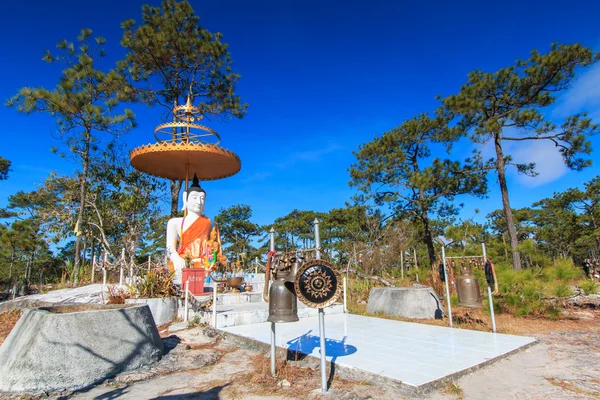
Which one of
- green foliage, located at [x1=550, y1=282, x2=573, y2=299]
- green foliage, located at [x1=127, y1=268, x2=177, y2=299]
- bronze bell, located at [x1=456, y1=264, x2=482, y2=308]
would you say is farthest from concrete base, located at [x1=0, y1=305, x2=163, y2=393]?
green foliage, located at [x1=550, y1=282, x2=573, y2=299]

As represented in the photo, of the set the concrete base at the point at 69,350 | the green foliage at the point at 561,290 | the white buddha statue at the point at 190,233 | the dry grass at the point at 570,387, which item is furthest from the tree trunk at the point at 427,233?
the concrete base at the point at 69,350

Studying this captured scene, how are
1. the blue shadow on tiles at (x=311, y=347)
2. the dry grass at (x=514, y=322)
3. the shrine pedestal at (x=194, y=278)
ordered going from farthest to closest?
the shrine pedestal at (x=194, y=278), the dry grass at (x=514, y=322), the blue shadow on tiles at (x=311, y=347)

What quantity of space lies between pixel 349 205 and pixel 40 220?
15.0m

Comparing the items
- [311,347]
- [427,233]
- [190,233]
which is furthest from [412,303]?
[427,233]

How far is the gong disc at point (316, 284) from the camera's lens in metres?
3.38

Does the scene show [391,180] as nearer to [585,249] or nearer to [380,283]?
[380,283]

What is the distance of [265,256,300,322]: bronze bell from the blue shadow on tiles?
1010 mm

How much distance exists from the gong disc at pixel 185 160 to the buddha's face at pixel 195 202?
3.30 ft

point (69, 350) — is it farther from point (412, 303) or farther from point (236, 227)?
point (236, 227)

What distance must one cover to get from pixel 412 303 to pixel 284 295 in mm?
4905

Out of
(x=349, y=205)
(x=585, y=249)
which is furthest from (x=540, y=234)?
(x=349, y=205)

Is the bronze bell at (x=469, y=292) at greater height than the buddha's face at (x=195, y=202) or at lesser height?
lesser

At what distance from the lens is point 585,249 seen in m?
30.3

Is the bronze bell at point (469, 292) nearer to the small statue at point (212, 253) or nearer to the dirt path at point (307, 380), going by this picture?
the dirt path at point (307, 380)
